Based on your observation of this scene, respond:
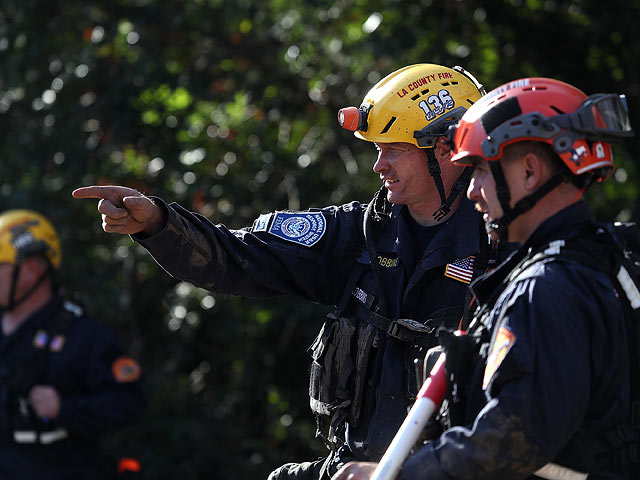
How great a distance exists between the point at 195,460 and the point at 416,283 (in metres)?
4.26

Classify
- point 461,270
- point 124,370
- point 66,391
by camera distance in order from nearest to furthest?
point 461,270 → point 66,391 → point 124,370

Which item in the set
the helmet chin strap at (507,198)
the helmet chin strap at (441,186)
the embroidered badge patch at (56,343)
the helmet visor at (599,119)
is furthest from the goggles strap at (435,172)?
the embroidered badge patch at (56,343)

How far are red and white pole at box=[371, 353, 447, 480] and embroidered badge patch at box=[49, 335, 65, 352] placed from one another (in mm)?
3873

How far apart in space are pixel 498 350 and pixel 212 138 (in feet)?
17.8

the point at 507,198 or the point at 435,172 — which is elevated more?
the point at 507,198

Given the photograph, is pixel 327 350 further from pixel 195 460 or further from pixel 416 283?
pixel 195 460

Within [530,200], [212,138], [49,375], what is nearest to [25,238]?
[49,375]

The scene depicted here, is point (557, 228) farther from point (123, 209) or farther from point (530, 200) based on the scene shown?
point (123, 209)

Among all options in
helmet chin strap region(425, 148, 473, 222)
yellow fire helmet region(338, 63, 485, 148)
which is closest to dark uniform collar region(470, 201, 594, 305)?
helmet chin strap region(425, 148, 473, 222)

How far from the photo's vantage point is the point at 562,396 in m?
2.47

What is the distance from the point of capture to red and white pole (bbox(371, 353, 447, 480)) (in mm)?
2621

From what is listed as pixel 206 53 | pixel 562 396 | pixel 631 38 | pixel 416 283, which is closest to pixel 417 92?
pixel 416 283

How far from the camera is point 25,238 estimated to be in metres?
6.52

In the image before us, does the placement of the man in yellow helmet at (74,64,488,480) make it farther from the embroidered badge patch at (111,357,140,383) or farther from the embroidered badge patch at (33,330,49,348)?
the embroidered badge patch at (33,330,49,348)
